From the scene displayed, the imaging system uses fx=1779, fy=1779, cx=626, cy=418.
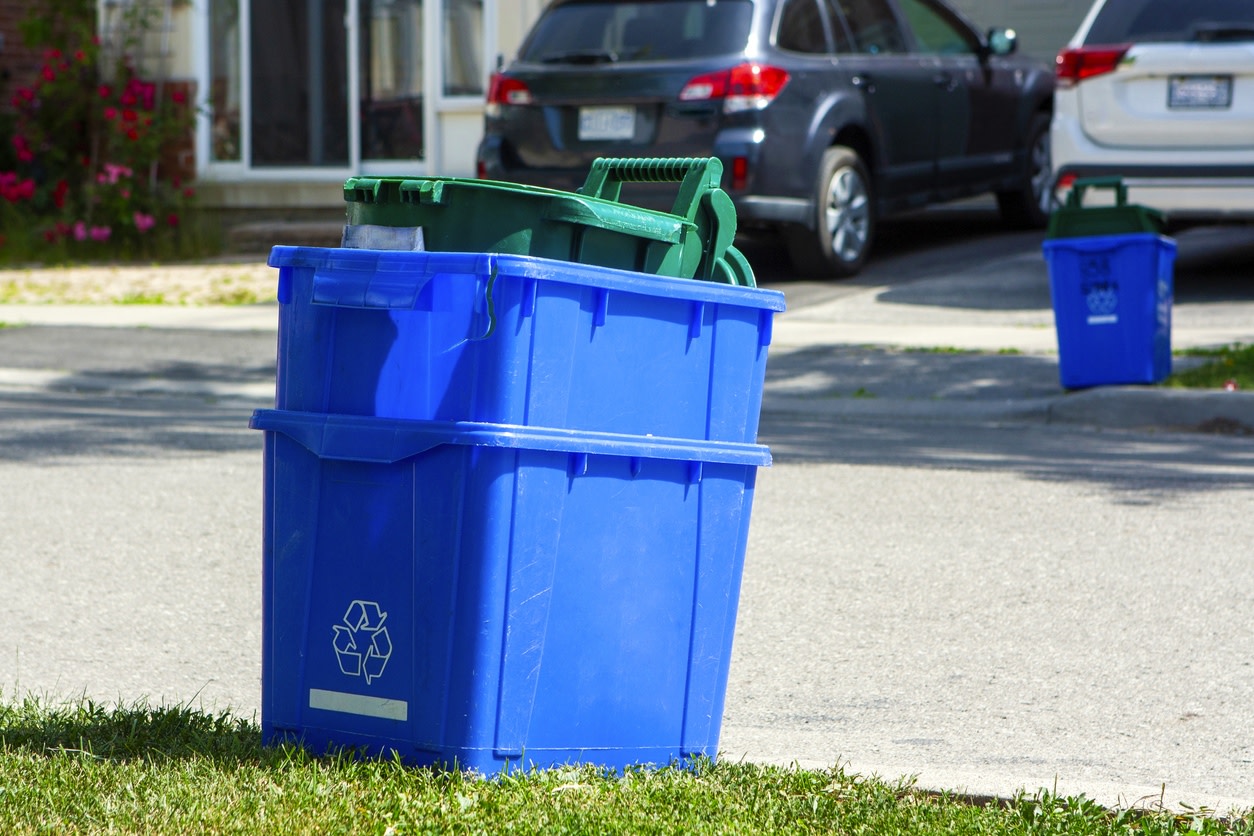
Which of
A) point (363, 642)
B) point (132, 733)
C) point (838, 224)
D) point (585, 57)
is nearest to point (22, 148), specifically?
point (585, 57)

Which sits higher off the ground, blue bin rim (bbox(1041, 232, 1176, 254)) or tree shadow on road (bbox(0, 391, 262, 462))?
blue bin rim (bbox(1041, 232, 1176, 254))

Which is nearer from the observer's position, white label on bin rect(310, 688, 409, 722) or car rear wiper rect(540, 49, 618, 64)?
white label on bin rect(310, 688, 409, 722)

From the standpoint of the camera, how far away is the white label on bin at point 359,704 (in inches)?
121

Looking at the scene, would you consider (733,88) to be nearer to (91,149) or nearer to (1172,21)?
(1172,21)

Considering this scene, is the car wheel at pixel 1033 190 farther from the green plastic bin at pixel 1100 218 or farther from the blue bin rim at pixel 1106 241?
the blue bin rim at pixel 1106 241

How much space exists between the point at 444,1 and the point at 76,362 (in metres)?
6.94

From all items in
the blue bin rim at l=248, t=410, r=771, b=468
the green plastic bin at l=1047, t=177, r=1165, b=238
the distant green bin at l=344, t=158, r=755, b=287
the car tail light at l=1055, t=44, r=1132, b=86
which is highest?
the car tail light at l=1055, t=44, r=1132, b=86

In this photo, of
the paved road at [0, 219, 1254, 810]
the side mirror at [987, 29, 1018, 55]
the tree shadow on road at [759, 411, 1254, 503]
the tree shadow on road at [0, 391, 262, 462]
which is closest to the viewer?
the paved road at [0, 219, 1254, 810]

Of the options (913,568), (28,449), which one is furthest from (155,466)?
(913,568)

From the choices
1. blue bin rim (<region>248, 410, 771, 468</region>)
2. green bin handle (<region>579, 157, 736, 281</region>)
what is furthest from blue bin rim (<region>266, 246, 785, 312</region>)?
blue bin rim (<region>248, 410, 771, 468</region>)

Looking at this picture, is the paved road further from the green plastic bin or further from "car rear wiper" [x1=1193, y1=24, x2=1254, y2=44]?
"car rear wiper" [x1=1193, y1=24, x2=1254, y2=44]

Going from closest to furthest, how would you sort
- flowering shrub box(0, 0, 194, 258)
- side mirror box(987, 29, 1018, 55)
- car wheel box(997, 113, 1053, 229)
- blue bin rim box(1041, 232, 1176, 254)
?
blue bin rim box(1041, 232, 1176, 254), side mirror box(987, 29, 1018, 55), car wheel box(997, 113, 1053, 229), flowering shrub box(0, 0, 194, 258)

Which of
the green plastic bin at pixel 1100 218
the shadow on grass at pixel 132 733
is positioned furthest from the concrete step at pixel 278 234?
the shadow on grass at pixel 132 733

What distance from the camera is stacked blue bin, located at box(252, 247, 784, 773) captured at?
9.68 feet
